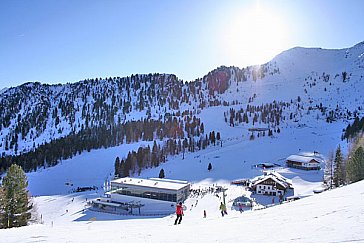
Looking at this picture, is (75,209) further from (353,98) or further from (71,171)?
(353,98)

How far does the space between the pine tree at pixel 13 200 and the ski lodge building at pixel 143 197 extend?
65.0ft

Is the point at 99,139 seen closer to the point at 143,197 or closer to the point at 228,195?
the point at 143,197

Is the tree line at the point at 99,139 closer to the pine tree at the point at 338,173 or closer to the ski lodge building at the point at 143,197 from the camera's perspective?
the ski lodge building at the point at 143,197

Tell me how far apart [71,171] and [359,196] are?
8719 cm

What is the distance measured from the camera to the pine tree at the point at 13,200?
22.4 metres

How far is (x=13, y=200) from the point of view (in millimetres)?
22734

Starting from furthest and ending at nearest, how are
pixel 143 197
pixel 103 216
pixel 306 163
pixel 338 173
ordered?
1. pixel 306 163
2. pixel 143 197
3. pixel 338 173
4. pixel 103 216

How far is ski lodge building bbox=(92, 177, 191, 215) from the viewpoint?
144 ft

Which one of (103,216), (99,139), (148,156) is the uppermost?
(99,139)

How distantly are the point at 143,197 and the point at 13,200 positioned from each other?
26.3 meters

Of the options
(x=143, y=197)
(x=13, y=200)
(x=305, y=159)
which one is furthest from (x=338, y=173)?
(x=13, y=200)

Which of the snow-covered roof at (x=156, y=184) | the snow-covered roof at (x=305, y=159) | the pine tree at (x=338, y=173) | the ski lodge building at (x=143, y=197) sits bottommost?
the ski lodge building at (x=143, y=197)

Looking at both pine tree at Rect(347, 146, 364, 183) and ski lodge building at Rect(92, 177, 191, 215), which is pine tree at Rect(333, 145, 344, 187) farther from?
ski lodge building at Rect(92, 177, 191, 215)

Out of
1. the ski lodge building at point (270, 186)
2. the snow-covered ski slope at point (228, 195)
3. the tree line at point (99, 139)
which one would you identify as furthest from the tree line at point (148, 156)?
the ski lodge building at point (270, 186)
